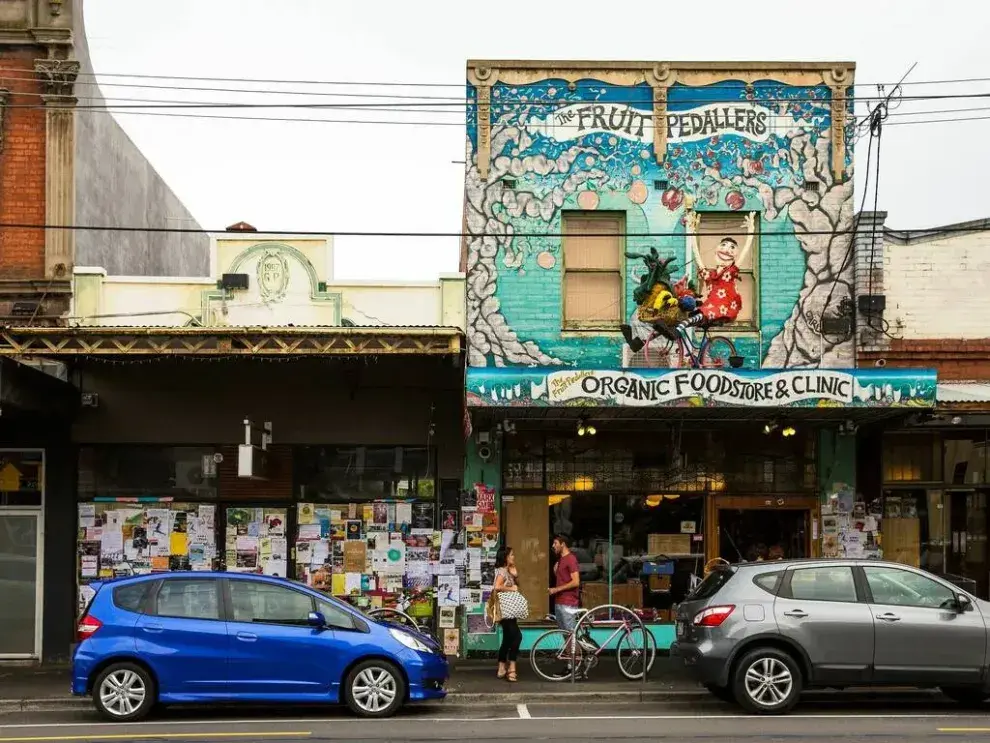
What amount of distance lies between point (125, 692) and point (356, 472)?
584cm

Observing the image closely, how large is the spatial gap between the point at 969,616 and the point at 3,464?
12970mm

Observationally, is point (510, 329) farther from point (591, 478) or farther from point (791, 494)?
point (791, 494)

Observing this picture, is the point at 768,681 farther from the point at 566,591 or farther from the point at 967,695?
the point at 566,591

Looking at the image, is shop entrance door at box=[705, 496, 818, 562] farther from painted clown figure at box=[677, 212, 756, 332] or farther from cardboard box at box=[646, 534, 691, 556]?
painted clown figure at box=[677, 212, 756, 332]

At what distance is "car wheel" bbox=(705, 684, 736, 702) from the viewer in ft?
43.4

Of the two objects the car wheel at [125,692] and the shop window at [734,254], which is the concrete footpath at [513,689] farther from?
the shop window at [734,254]

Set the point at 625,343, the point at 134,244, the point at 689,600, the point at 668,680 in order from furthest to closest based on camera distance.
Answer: the point at 134,244
the point at 625,343
the point at 668,680
the point at 689,600

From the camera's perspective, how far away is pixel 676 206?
17641mm

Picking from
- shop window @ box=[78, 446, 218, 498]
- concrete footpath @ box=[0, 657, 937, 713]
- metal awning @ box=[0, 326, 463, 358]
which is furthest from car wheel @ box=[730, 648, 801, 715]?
shop window @ box=[78, 446, 218, 498]

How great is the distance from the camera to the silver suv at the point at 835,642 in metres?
12.7

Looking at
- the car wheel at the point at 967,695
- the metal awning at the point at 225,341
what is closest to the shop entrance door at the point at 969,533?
the car wheel at the point at 967,695

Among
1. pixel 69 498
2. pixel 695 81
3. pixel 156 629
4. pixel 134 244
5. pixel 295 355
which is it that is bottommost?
pixel 156 629

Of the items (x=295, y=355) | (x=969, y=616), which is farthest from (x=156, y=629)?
(x=969, y=616)

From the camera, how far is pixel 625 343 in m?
17.4
